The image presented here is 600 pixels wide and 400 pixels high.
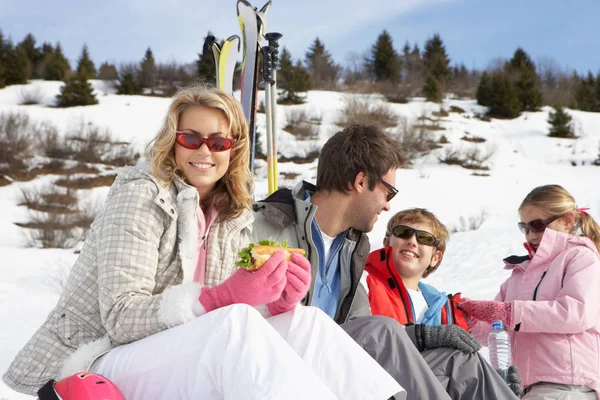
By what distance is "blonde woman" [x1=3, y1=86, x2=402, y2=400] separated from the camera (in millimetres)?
1882

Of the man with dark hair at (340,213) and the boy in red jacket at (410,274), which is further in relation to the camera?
the boy in red jacket at (410,274)

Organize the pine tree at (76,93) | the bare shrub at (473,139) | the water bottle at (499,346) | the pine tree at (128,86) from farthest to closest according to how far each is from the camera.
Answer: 1. the pine tree at (128,86)
2. the pine tree at (76,93)
3. the bare shrub at (473,139)
4. the water bottle at (499,346)

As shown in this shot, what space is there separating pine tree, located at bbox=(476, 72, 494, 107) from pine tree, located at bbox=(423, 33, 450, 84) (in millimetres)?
2505

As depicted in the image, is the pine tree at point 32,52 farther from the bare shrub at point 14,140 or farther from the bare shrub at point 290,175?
the bare shrub at point 290,175

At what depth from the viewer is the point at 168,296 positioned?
205cm

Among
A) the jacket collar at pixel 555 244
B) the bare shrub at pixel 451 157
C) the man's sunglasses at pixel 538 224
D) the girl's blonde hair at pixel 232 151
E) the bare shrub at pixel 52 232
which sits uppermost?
the girl's blonde hair at pixel 232 151

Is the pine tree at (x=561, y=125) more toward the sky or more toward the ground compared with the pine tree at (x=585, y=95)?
more toward the ground

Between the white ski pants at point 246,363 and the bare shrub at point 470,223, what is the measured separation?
35.4ft

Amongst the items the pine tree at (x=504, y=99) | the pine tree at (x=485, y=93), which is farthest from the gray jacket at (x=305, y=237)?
the pine tree at (x=485, y=93)

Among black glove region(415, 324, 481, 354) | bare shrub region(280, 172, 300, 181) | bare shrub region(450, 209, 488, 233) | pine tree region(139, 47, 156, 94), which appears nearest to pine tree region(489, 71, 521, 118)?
bare shrub region(280, 172, 300, 181)

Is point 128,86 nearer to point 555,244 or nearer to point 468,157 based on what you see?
point 468,157

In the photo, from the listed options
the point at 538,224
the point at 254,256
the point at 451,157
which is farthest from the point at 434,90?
the point at 254,256

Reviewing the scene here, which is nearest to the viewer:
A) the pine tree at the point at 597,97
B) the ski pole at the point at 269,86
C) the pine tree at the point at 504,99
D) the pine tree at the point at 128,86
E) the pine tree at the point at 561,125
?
the ski pole at the point at 269,86

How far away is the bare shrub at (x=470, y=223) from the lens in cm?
1270
